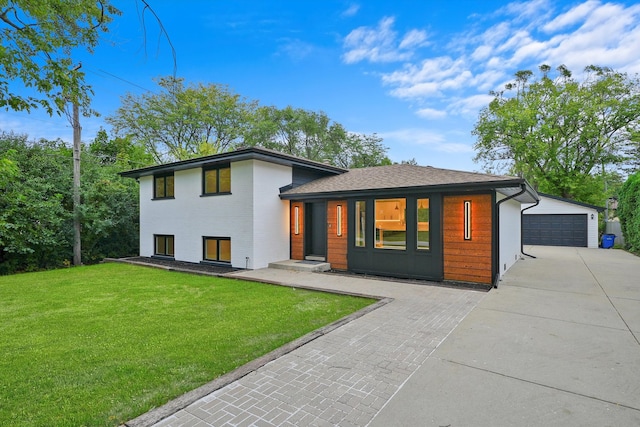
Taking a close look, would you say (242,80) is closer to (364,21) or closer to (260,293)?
(364,21)

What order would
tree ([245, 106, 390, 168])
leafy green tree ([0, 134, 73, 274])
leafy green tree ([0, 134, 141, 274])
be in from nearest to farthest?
leafy green tree ([0, 134, 73, 274]) < leafy green tree ([0, 134, 141, 274]) < tree ([245, 106, 390, 168])

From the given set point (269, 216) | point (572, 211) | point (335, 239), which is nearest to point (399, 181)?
point (335, 239)

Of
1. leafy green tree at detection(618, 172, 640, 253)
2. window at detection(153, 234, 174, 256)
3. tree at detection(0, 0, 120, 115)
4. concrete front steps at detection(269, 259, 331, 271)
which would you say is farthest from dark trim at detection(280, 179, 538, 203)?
leafy green tree at detection(618, 172, 640, 253)

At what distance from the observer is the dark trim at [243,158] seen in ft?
30.0

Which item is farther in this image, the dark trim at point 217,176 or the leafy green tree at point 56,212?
the dark trim at point 217,176

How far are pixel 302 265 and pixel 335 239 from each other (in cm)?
127

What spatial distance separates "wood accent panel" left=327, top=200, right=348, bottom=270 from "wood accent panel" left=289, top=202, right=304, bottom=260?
4.34ft

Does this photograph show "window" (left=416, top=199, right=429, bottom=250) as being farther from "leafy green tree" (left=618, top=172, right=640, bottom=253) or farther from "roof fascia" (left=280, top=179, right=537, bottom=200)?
"leafy green tree" (left=618, top=172, right=640, bottom=253)

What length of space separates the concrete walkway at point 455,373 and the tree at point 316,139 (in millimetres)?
22864

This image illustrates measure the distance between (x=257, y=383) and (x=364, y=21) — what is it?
10.2m

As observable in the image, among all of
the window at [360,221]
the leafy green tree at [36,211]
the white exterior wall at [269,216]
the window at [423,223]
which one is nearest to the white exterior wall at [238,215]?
the white exterior wall at [269,216]

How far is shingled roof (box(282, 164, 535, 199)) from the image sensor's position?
6.89 m

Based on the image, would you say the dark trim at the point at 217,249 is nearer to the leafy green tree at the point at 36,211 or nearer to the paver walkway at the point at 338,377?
the leafy green tree at the point at 36,211

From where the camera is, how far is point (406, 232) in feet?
26.4
